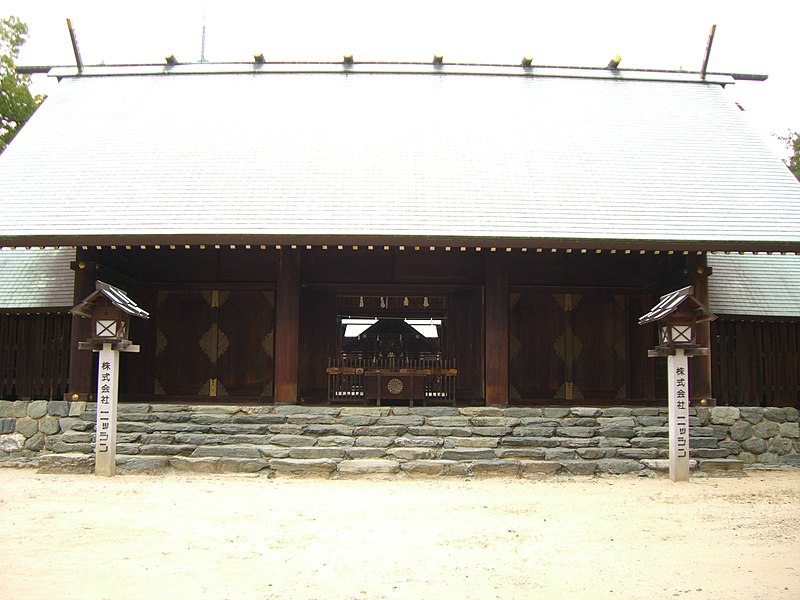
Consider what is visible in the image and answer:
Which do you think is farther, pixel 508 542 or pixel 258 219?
pixel 258 219

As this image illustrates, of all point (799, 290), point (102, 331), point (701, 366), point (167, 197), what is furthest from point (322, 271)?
point (799, 290)

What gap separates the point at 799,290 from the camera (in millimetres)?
13703

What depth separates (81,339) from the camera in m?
11.8

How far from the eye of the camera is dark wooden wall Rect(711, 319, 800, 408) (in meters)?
13.0

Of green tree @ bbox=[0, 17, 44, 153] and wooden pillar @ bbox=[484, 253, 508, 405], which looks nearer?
wooden pillar @ bbox=[484, 253, 508, 405]

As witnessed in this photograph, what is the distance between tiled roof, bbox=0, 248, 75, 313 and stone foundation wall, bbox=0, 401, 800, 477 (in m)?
1.99

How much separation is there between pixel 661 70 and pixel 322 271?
10050 millimetres

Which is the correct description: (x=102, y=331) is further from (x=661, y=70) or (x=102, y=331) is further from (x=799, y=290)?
(x=661, y=70)

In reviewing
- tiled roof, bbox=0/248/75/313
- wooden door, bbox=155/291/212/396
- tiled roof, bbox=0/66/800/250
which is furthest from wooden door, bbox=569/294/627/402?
tiled roof, bbox=0/248/75/313

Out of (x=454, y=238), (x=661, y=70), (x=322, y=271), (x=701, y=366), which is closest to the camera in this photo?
(x=454, y=238)

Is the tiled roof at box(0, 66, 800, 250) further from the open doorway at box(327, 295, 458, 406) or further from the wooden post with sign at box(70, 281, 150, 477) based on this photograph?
the open doorway at box(327, 295, 458, 406)

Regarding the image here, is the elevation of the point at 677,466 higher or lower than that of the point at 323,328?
lower

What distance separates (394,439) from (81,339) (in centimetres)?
547

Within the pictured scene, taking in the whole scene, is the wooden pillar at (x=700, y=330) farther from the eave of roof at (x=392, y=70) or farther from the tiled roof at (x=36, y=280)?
the tiled roof at (x=36, y=280)
